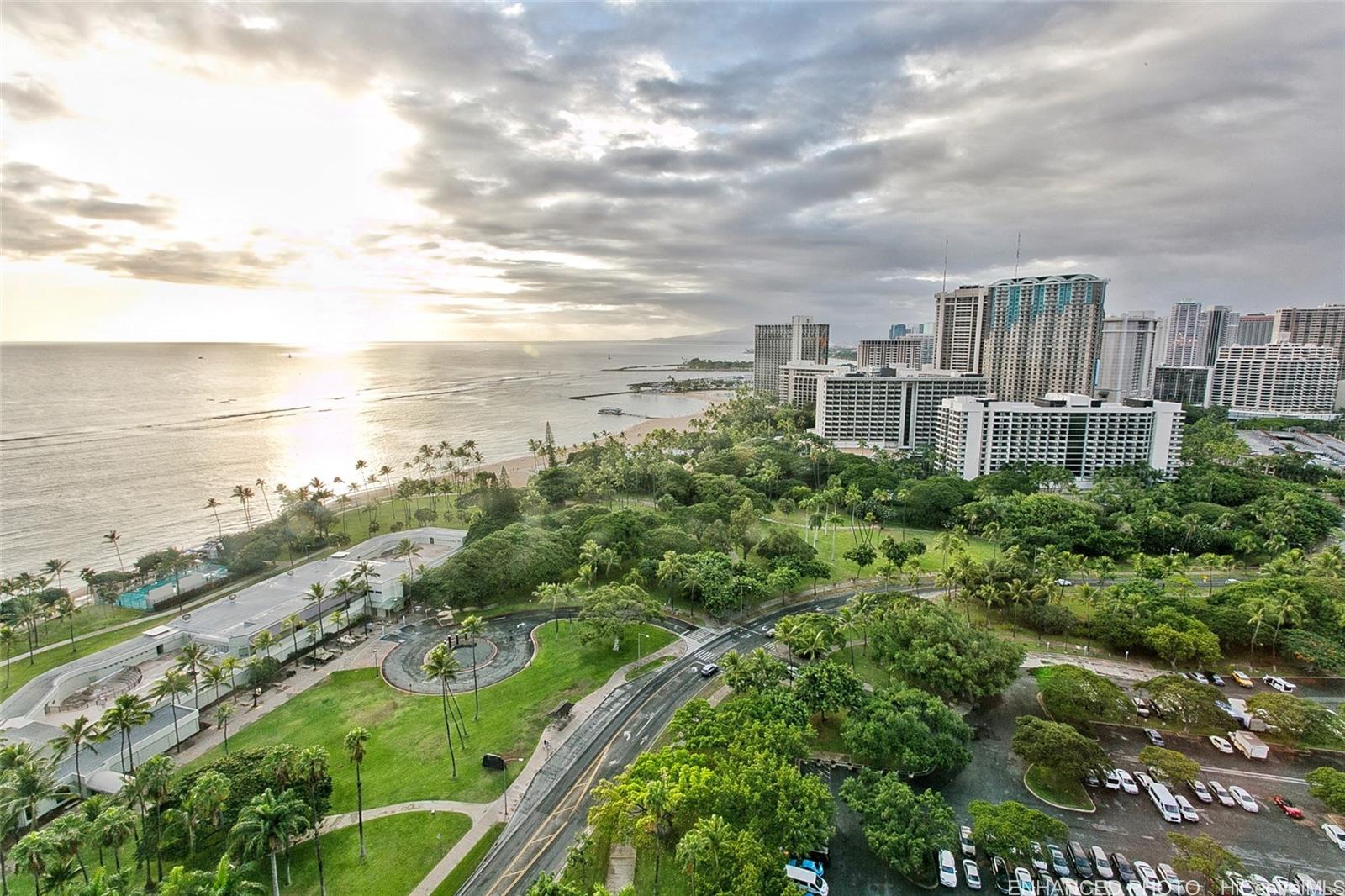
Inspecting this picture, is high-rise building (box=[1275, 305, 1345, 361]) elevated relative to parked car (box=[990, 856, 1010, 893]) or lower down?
elevated

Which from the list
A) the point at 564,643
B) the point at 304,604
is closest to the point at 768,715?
the point at 564,643

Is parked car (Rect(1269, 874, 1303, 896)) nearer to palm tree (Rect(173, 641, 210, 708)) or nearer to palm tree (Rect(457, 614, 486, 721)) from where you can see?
palm tree (Rect(457, 614, 486, 721))

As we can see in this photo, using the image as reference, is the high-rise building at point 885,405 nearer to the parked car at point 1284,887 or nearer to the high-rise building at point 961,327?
the high-rise building at point 961,327

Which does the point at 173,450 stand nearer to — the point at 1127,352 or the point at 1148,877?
the point at 1148,877

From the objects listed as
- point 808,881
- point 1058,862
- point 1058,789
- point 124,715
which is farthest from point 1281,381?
point 124,715

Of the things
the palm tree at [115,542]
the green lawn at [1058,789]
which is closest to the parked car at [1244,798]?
the green lawn at [1058,789]

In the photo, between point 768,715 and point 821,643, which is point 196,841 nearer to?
point 768,715

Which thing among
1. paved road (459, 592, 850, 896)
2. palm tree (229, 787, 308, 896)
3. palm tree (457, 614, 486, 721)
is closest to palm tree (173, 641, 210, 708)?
palm tree (229, 787, 308, 896)
